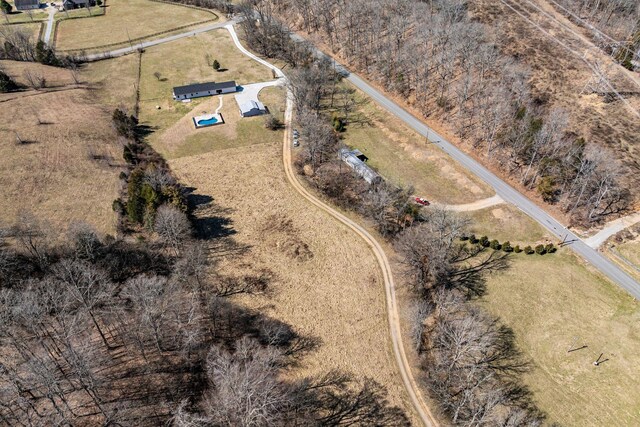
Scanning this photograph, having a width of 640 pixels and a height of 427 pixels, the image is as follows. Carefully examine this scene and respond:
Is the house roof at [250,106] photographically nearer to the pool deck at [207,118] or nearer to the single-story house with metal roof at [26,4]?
the pool deck at [207,118]

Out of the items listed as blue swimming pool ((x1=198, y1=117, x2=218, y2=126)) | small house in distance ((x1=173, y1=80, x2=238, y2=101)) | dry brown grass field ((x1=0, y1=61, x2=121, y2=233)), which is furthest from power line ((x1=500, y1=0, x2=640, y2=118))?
dry brown grass field ((x1=0, y1=61, x2=121, y2=233))

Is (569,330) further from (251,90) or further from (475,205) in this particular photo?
(251,90)

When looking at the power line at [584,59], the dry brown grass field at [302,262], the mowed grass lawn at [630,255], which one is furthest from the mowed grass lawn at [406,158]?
the power line at [584,59]

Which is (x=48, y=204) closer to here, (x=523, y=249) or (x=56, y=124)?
(x=56, y=124)

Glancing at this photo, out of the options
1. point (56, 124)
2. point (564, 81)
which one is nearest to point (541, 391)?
point (564, 81)

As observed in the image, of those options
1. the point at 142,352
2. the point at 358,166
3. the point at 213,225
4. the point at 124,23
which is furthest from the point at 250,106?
the point at 124,23

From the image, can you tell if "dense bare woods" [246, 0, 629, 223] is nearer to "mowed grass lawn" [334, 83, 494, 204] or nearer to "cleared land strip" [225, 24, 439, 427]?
"mowed grass lawn" [334, 83, 494, 204]
